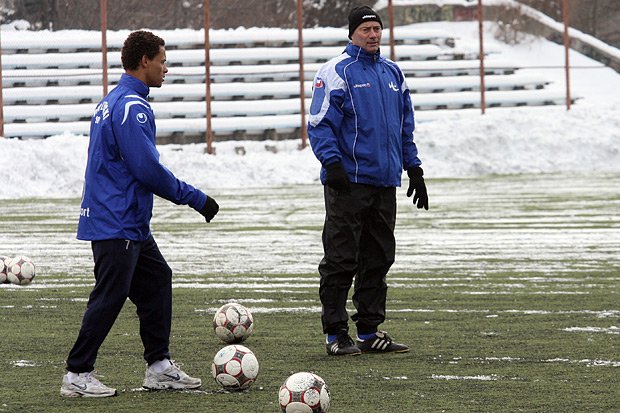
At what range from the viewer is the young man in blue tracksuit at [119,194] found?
7211 millimetres

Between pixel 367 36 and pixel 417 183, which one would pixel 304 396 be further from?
pixel 367 36

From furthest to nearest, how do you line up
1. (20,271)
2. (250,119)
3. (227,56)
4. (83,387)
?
(227,56), (250,119), (20,271), (83,387)

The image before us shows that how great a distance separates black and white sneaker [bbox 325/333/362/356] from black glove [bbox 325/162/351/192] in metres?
0.97

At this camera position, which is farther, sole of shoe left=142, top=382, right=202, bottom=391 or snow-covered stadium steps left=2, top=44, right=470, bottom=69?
snow-covered stadium steps left=2, top=44, right=470, bottom=69

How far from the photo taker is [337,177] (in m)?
8.58

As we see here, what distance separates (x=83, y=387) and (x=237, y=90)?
31.5 m

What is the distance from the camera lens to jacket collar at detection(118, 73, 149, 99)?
7.39 m

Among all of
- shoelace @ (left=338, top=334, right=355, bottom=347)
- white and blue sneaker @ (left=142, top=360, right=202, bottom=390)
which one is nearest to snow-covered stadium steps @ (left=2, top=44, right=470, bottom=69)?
shoelace @ (left=338, top=334, right=355, bottom=347)

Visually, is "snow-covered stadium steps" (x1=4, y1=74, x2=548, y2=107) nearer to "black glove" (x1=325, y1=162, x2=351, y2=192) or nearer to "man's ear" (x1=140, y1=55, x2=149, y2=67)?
"black glove" (x1=325, y1=162, x2=351, y2=192)

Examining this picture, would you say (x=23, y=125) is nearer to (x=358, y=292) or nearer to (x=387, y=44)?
(x=387, y=44)

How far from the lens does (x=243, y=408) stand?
697 cm

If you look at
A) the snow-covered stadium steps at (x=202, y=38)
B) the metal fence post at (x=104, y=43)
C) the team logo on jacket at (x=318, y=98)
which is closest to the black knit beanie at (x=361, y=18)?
the team logo on jacket at (x=318, y=98)

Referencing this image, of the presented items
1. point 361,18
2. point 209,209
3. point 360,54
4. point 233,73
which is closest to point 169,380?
point 209,209

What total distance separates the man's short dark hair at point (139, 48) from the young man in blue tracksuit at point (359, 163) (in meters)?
1.58
